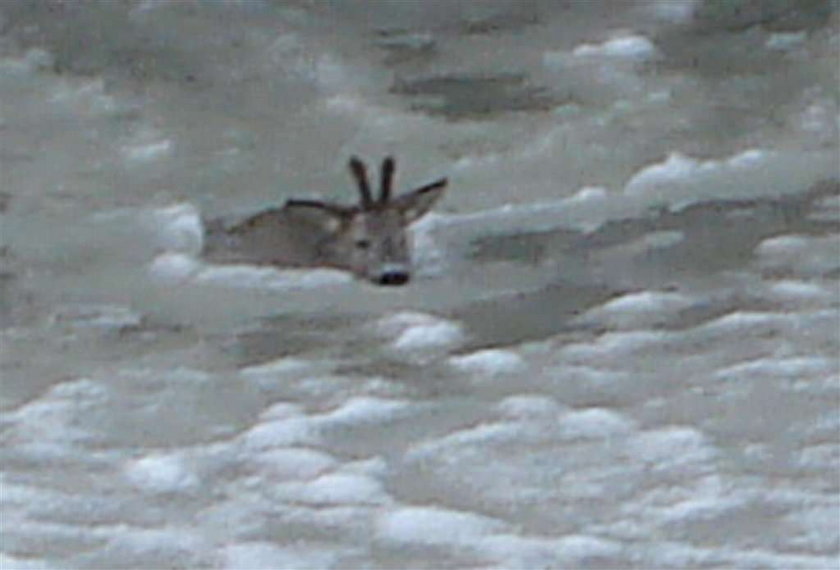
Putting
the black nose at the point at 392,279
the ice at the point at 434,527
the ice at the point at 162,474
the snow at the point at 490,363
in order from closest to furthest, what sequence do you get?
the ice at the point at 434,527
the ice at the point at 162,474
the snow at the point at 490,363
the black nose at the point at 392,279

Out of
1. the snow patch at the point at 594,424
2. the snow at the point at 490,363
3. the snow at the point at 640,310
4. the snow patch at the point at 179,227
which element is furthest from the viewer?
the snow patch at the point at 179,227

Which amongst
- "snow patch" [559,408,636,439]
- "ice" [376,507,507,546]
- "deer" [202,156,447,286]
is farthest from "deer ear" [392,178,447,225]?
"ice" [376,507,507,546]

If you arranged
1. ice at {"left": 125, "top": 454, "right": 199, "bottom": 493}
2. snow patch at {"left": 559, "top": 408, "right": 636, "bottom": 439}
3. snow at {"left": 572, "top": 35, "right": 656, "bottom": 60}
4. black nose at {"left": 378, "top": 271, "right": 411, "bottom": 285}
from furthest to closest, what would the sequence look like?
snow at {"left": 572, "top": 35, "right": 656, "bottom": 60} → black nose at {"left": 378, "top": 271, "right": 411, "bottom": 285} → snow patch at {"left": 559, "top": 408, "right": 636, "bottom": 439} → ice at {"left": 125, "top": 454, "right": 199, "bottom": 493}

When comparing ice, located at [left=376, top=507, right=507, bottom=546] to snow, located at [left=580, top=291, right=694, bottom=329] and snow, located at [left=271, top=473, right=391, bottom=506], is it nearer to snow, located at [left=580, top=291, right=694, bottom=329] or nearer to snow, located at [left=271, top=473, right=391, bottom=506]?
snow, located at [left=271, top=473, right=391, bottom=506]

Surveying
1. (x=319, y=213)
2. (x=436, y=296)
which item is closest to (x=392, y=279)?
(x=436, y=296)

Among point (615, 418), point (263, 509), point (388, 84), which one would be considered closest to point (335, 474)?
point (263, 509)

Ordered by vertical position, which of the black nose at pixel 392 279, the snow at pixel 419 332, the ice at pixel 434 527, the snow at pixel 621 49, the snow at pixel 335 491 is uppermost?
the snow at pixel 621 49

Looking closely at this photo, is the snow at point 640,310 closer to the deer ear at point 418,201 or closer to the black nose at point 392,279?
the black nose at point 392,279

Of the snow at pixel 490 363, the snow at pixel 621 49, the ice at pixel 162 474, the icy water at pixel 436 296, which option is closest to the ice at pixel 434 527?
the icy water at pixel 436 296
